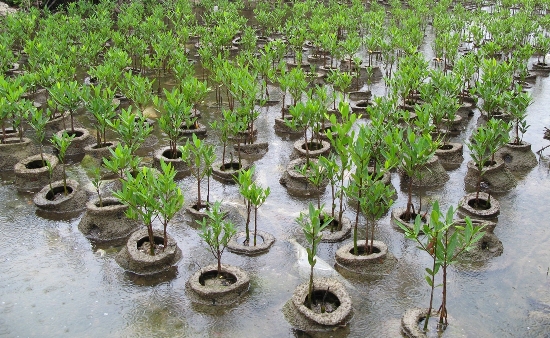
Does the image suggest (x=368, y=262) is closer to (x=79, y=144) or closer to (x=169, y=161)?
(x=169, y=161)

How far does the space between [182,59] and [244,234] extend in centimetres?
622

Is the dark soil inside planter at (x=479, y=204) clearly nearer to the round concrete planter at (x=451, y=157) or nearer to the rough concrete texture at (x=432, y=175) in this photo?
the rough concrete texture at (x=432, y=175)

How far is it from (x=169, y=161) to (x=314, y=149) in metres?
2.55

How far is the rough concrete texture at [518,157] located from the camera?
9.21 meters

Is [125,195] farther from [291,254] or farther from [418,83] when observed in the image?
[418,83]

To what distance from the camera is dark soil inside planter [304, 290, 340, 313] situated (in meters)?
5.71

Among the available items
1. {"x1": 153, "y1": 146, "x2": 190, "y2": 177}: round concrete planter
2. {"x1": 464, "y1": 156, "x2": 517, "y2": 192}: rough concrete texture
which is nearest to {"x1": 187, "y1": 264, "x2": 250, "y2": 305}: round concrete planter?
{"x1": 153, "y1": 146, "x2": 190, "y2": 177}: round concrete planter

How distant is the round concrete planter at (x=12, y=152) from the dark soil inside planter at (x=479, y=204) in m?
7.39

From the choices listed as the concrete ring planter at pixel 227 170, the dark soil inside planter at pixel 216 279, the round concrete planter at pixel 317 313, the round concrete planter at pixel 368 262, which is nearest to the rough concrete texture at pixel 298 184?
the concrete ring planter at pixel 227 170

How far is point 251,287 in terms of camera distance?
6168 mm

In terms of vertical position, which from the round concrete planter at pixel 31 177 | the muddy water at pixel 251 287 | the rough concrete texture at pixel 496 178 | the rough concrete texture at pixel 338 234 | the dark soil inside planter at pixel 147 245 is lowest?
the muddy water at pixel 251 287

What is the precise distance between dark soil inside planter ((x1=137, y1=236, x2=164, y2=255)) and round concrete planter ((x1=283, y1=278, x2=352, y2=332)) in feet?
6.14

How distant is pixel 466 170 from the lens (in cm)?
927

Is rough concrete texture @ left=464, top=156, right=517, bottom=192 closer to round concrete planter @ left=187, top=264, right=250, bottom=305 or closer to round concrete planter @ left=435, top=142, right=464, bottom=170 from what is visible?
round concrete planter @ left=435, top=142, right=464, bottom=170
